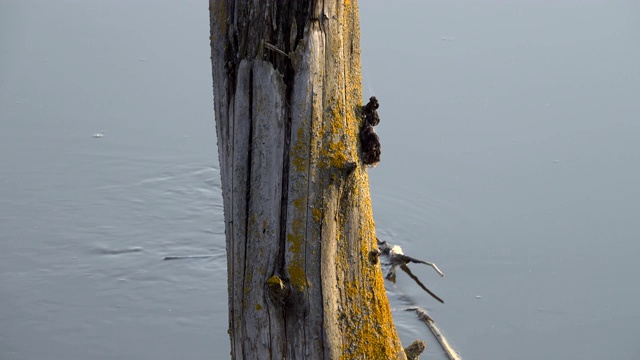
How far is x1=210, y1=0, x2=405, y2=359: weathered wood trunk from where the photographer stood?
2.07 metres

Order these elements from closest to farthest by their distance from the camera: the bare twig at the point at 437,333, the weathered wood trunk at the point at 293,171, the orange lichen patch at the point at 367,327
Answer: the weathered wood trunk at the point at 293,171, the orange lichen patch at the point at 367,327, the bare twig at the point at 437,333

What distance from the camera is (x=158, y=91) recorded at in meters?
5.74

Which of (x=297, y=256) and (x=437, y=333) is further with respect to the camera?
(x=437, y=333)

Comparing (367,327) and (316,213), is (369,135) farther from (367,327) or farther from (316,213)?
(367,327)

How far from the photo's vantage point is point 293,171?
2.09 m

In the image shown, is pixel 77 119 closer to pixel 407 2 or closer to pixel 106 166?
pixel 106 166

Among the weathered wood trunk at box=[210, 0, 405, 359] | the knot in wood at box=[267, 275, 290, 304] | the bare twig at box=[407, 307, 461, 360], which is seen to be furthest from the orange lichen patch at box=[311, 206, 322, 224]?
the bare twig at box=[407, 307, 461, 360]

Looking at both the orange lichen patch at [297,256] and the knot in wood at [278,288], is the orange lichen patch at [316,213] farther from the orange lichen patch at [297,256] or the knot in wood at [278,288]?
the knot in wood at [278,288]

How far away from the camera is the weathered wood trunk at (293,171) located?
6.78 feet

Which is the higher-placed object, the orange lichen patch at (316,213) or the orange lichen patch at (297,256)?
the orange lichen patch at (316,213)

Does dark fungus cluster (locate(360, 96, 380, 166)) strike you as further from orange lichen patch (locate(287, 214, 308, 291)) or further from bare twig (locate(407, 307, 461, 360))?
bare twig (locate(407, 307, 461, 360))

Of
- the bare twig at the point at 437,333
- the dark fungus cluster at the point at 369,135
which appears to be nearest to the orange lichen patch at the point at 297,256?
the dark fungus cluster at the point at 369,135

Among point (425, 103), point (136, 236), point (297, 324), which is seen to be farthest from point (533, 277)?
point (297, 324)

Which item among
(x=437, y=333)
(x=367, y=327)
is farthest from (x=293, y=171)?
(x=437, y=333)
